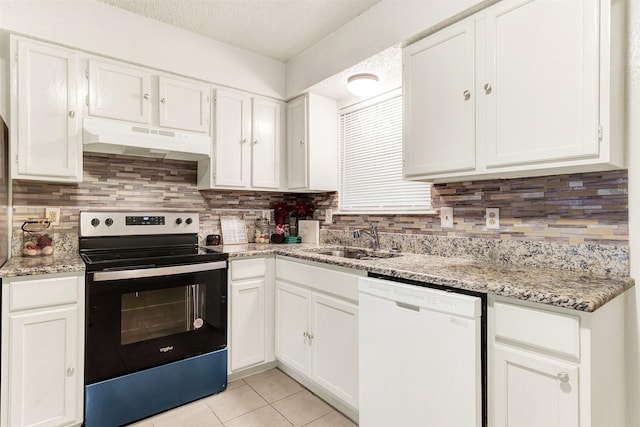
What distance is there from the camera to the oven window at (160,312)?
6.22 feet

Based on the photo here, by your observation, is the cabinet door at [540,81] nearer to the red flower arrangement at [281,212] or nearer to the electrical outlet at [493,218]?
the electrical outlet at [493,218]

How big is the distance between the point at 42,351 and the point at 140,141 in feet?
4.07

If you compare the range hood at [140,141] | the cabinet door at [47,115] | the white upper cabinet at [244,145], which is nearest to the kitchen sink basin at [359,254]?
the white upper cabinet at [244,145]

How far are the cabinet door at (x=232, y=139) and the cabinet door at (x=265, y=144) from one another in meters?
0.05

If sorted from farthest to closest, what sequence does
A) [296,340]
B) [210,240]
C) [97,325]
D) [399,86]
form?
1. [210,240]
2. [399,86]
3. [296,340]
4. [97,325]

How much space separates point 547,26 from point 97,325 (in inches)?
99.2

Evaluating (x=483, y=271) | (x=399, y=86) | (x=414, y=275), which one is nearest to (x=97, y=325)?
(x=414, y=275)

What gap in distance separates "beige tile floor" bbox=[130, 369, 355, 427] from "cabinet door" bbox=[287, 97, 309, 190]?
153cm

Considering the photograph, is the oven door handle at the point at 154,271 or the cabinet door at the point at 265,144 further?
the cabinet door at the point at 265,144

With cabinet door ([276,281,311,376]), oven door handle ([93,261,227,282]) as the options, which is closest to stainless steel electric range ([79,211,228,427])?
oven door handle ([93,261,227,282])

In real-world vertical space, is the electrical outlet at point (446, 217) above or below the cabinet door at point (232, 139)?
below

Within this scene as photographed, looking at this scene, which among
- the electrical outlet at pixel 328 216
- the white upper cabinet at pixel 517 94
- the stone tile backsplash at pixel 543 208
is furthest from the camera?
the electrical outlet at pixel 328 216

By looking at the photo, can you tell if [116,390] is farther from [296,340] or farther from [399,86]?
[399,86]

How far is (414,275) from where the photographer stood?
1.49 meters
